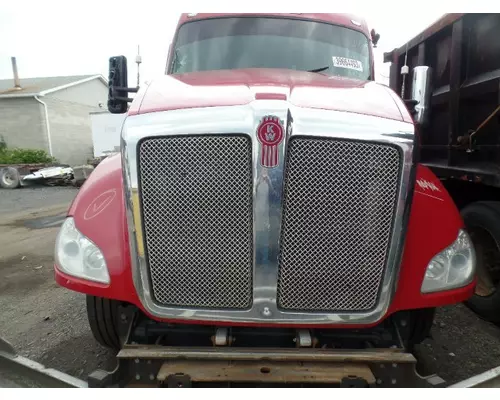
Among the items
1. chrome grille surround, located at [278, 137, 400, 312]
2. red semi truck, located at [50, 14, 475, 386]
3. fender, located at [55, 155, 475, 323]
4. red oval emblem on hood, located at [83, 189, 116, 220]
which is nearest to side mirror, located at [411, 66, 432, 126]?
red semi truck, located at [50, 14, 475, 386]

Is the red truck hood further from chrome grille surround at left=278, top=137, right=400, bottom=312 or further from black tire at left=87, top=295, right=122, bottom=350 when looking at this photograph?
black tire at left=87, top=295, right=122, bottom=350

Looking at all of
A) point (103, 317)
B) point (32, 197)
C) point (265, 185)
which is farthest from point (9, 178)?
point (265, 185)

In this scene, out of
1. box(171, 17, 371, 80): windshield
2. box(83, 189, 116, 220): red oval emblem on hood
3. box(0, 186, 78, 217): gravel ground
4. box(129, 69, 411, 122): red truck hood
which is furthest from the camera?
box(0, 186, 78, 217): gravel ground

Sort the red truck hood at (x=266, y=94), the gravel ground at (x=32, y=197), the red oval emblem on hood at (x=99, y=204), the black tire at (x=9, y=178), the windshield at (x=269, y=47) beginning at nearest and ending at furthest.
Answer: the red truck hood at (x=266, y=94)
the red oval emblem on hood at (x=99, y=204)
the windshield at (x=269, y=47)
the gravel ground at (x=32, y=197)
the black tire at (x=9, y=178)

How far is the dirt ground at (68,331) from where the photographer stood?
10.0 feet

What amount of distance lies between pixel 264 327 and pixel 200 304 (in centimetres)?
38

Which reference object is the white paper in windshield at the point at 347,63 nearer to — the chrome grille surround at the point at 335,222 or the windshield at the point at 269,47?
the windshield at the point at 269,47

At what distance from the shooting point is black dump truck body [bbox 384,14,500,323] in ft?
11.7

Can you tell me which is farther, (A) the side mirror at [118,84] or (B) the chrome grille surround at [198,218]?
(A) the side mirror at [118,84]

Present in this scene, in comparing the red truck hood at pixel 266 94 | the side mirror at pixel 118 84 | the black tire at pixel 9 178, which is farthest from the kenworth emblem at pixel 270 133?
the black tire at pixel 9 178

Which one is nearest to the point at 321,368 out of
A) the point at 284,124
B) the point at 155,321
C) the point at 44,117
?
the point at 155,321

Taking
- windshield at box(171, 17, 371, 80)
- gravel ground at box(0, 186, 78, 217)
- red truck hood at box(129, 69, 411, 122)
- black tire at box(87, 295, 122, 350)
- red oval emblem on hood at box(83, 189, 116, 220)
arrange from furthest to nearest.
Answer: gravel ground at box(0, 186, 78, 217) < windshield at box(171, 17, 371, 80) < black tire at box(87, 295, 122, 350) < red oval emblem on hood at box(83, 189, 116, 220) < red truck hood at box(129, 69, 411, 122)

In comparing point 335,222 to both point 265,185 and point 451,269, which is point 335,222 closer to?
point 265,185

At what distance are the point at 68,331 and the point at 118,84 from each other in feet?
7.36
